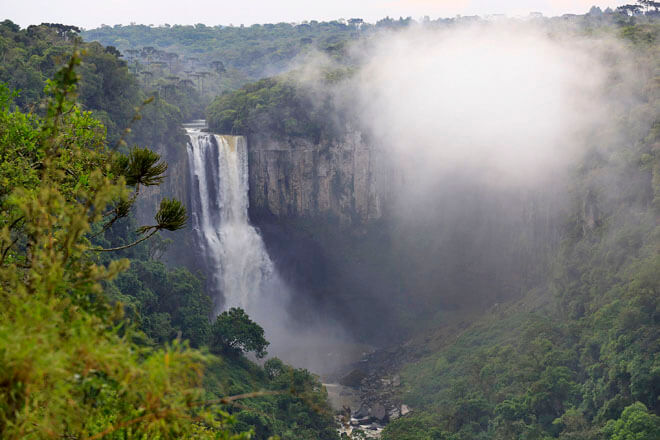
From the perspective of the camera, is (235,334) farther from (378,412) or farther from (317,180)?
(317,180)

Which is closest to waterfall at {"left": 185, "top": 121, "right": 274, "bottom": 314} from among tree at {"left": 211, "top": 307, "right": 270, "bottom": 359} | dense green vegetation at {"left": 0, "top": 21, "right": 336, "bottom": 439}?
tree at {"left": 211, "top": 307, "right": 270, "bottom": 359}

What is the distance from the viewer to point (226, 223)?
131 ft

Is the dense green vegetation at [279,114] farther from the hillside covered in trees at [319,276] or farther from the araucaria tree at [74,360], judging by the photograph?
the araucaria tree at [74,360]

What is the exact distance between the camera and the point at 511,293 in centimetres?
3981

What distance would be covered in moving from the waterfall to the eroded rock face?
1225 mm

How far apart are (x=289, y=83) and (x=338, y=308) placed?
50.5 feet

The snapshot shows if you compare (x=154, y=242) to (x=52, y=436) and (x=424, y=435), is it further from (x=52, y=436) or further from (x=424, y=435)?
(x=52, y=436)

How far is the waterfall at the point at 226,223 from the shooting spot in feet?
125

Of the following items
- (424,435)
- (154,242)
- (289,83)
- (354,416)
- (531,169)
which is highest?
(289,83)

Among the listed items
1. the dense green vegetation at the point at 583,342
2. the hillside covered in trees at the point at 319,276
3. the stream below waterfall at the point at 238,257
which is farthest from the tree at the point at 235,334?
the dense green vegetation at the point at 583,342

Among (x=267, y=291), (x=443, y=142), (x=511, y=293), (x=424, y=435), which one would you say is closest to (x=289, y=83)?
(x=443, y=142)

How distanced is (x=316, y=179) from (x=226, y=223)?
6.73 m

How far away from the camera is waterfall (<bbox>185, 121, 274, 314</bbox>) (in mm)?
38031

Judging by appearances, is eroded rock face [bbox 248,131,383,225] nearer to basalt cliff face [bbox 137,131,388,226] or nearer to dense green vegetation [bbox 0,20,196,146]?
basalt cliff face [bbox 137,131,388,226]
